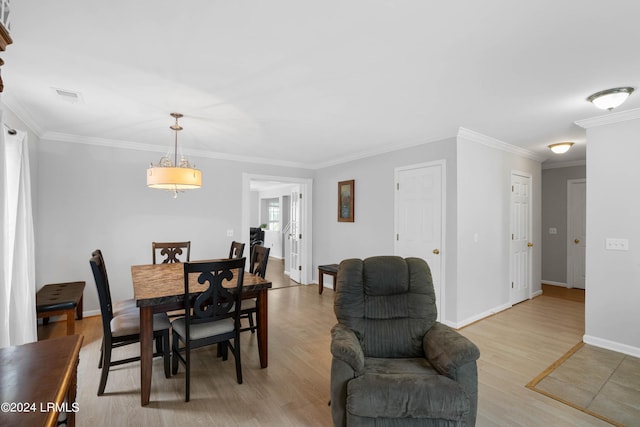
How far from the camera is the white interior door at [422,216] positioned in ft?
12.6

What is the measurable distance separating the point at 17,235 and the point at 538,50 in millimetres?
4333

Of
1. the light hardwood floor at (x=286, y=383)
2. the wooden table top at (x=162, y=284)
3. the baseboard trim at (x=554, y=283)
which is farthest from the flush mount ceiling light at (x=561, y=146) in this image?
the wooden table top at (x=162, y=284)

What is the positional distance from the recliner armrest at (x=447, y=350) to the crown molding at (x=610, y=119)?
2.90 meters

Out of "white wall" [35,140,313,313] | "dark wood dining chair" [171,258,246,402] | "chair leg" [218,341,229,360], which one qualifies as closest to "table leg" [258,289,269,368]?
"dark wood dining chair" [171,258,246,402]

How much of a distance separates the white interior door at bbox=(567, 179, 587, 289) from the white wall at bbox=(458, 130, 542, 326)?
1.97 m

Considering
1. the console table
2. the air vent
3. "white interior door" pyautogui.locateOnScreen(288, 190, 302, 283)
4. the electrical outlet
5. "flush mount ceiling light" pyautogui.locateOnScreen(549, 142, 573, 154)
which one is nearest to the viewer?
the console table

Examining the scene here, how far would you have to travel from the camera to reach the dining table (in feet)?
7.13

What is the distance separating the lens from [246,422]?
200 cm

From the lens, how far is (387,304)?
221cm

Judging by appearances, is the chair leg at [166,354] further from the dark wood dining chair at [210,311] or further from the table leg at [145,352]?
the table leg at [145,352]

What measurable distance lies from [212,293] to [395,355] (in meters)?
1.42

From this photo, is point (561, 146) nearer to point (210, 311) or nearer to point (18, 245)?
point (210, 311)

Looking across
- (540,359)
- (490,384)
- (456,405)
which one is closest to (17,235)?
(456,405)

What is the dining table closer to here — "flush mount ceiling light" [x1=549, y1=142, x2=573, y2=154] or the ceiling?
the ceiling
